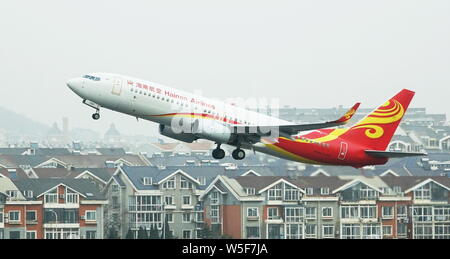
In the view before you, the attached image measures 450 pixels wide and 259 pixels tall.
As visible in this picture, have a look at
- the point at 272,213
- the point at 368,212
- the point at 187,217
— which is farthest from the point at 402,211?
the point at 187,217

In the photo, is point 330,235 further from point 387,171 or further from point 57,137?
point 57,137

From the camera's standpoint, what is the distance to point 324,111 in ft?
334

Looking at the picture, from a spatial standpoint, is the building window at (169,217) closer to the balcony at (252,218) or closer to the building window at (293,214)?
the balcony at (252,218)

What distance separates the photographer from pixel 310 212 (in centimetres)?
5044

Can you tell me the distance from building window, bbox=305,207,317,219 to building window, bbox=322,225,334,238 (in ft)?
2.52

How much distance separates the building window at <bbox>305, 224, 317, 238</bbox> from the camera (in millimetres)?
49125

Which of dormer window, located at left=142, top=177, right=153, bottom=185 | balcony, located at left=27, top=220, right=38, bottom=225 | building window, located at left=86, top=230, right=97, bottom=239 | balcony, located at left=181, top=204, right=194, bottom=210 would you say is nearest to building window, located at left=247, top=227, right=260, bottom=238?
balcony, located at left=181, top=204, right=194, bottom=210

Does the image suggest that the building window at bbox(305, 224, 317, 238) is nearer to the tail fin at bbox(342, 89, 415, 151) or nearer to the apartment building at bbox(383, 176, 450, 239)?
the apartment building at bbox(383, 176, 450, 239)

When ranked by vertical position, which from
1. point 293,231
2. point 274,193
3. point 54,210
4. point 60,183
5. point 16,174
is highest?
point 16,174

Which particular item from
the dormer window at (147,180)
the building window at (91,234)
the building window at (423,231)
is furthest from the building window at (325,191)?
the building window at (91,234)

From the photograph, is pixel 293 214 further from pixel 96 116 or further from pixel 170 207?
pixel 96 116

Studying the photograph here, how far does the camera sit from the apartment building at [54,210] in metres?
49.2

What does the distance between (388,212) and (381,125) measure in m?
4.55
